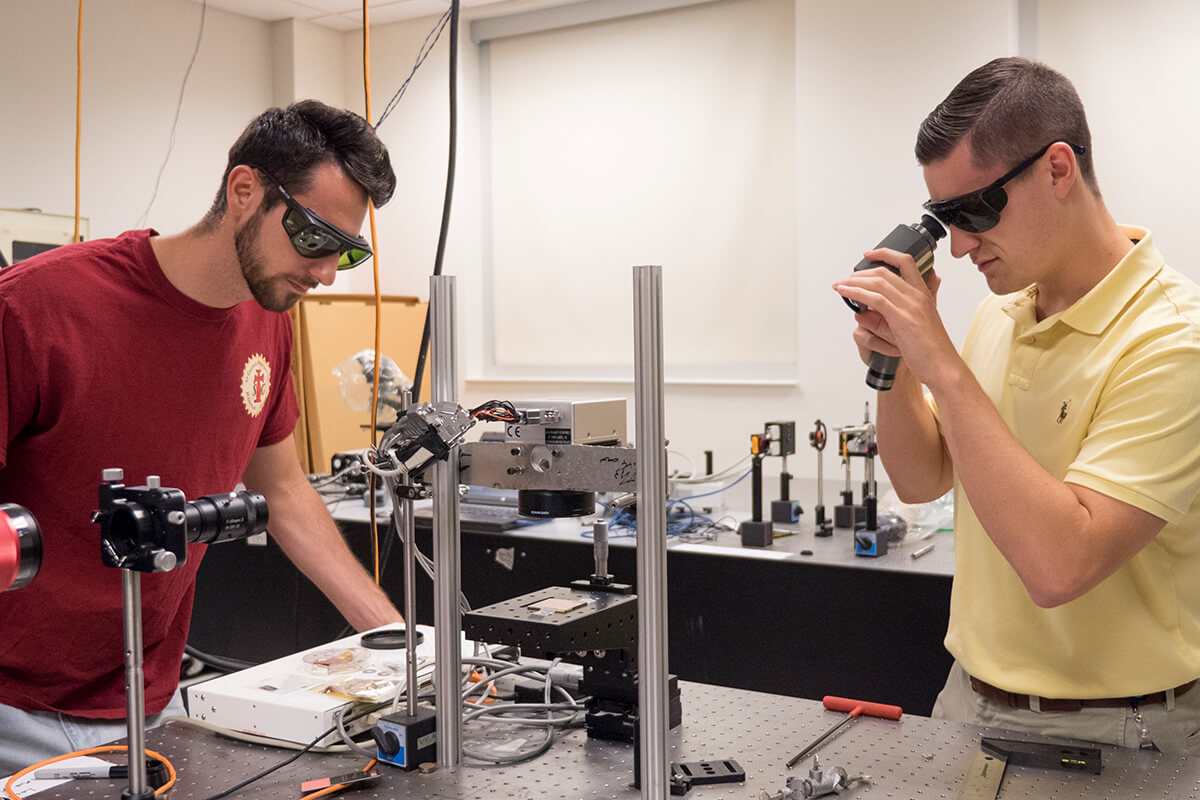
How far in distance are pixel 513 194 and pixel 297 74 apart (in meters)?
1.30

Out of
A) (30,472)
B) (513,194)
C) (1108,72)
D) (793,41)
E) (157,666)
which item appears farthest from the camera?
(513,194)

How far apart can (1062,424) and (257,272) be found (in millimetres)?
1066

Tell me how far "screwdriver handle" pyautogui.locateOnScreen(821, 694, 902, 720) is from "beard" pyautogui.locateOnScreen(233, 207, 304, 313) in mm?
900

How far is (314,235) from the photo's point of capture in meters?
1.28

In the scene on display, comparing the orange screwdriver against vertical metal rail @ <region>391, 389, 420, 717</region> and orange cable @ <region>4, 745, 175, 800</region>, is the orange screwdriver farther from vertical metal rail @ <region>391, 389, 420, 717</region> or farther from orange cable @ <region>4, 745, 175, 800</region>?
orange cable @ <region>4, 745, 175, 800</region>

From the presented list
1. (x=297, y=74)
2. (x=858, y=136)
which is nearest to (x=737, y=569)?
(x=858, y=136)

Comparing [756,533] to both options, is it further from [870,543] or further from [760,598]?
[870,543]

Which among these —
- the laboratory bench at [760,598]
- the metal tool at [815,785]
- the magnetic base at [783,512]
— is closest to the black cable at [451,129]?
the metal tool at [815,785]

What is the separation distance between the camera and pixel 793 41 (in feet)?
15.2

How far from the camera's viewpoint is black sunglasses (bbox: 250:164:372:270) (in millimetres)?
1270

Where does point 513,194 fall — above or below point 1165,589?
above

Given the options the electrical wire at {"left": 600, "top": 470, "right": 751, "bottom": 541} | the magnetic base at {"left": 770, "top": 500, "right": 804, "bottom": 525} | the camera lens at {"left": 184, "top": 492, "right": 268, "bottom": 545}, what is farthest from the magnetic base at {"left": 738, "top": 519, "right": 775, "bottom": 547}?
the camera lens at {"left": 184, "top": 492, "right": 268, "bottom": 545}

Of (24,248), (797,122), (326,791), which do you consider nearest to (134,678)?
(326,791)

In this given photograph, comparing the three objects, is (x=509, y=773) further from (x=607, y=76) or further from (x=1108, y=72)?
(x=607, y=76)
